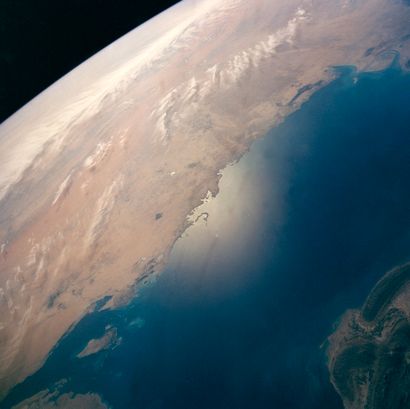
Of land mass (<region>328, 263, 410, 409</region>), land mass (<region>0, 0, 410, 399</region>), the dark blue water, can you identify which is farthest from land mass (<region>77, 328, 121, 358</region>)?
land mass (<region>328, 263, 410, 409</region>)

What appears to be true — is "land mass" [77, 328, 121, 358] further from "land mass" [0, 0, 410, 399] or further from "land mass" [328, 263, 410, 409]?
"land mass" [328, 263, 410, 409]

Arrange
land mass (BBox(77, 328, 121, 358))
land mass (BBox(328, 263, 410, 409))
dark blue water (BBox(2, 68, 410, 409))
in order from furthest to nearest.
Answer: land mass (BBox(77, 328, 121, 358)), dark blue water (BBox(2, 68, 410, 409)), land mass (BBox(328, 263, 410, 409))

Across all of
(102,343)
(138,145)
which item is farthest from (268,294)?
(138,145)

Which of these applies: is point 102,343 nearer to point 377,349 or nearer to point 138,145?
point 377,349

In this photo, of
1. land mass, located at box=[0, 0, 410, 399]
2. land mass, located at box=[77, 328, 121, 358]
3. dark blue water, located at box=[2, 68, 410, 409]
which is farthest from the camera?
land mass, located at box=[0, 0, 410, 399]

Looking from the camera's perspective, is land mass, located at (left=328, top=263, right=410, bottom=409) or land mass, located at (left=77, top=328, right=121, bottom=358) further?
land mass, located at (left=77, top=328, right=121, bottom=358)

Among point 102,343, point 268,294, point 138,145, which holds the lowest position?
point 268,294

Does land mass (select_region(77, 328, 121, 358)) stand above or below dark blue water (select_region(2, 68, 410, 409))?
above
